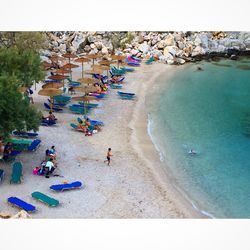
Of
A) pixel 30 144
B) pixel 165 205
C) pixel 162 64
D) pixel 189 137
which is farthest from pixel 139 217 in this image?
pixel 162 64

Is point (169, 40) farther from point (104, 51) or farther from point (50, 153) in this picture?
point (50, 153)

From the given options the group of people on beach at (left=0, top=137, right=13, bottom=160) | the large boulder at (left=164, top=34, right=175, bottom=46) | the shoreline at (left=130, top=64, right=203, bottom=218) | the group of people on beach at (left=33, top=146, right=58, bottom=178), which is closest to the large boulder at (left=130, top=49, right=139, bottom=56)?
the large boulder at (left=164, top=34, right=175, bottom=46)

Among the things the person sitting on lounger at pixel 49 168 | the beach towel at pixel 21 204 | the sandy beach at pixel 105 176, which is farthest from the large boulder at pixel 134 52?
the beach towel at pixel 21 204

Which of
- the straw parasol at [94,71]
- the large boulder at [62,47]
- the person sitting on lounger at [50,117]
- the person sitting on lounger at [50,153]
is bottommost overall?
the person sitting on lounger at [50,153]

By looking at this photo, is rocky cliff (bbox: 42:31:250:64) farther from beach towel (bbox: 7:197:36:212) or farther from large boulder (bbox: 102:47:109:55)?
beach towel (bbox: 7:197:36:212)

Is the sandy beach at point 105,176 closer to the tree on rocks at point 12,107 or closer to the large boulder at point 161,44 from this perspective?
the tree on rocks at point 12,107
